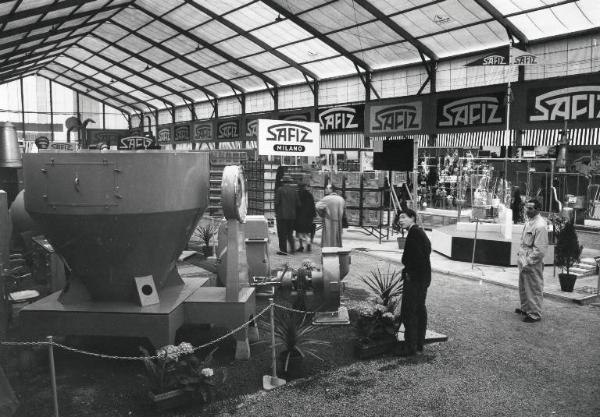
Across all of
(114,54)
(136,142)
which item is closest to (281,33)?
(136,142)

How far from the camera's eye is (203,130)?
34.3m

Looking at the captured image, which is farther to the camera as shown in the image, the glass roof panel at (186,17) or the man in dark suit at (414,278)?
the glass roof panel at (186,17)

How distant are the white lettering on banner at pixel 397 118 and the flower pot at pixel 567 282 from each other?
11.9 m

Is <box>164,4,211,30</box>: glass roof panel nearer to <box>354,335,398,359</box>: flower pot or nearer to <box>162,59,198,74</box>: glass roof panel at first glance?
<box>162,59,198,74</box>: glass roof panel

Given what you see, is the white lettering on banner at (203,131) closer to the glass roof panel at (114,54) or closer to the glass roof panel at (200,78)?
the glass roof panel at (200,78)

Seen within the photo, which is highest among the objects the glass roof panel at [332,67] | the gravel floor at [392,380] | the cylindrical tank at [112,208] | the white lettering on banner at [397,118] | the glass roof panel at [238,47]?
the glass roof panel at [238,47]

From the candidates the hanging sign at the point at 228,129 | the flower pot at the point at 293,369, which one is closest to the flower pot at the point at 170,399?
the flower pot at the point at 293,369

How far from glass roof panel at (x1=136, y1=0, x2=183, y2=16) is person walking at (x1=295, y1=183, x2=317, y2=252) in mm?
11881

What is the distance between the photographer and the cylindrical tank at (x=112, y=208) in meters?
5.56

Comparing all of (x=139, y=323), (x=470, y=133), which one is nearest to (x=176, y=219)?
(x=139, y=323)

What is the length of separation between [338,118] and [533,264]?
56.9 feet

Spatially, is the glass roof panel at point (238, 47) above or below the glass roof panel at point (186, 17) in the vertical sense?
below

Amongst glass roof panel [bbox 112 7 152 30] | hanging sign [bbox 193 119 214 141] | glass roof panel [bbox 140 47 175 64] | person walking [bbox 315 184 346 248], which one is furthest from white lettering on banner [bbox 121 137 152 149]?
hanging sign [bbox 193 119 214 141]

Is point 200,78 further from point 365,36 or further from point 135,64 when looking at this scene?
point 365,36
